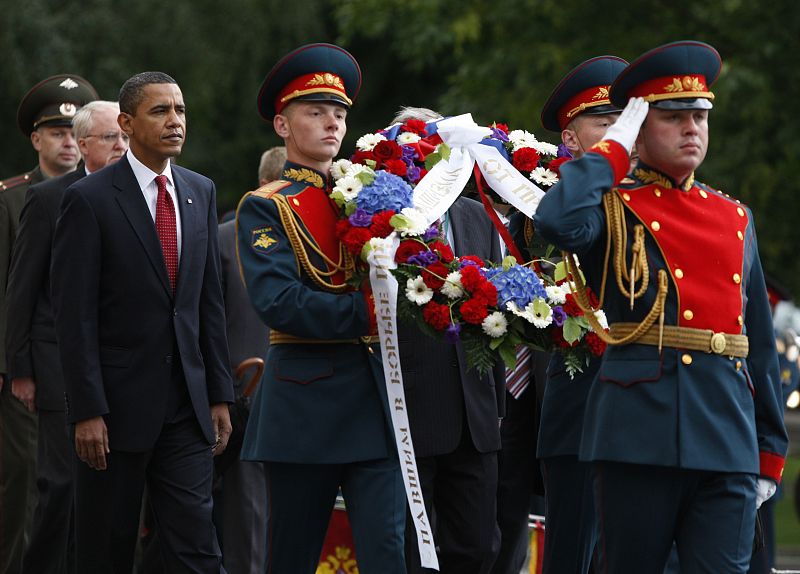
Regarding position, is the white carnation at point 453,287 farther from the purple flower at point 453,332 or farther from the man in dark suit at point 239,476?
the man in dark suit at point 239,476

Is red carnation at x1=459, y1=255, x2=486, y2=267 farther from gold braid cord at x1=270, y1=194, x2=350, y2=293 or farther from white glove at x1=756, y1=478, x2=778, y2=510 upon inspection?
white glove at x1=756, y1=478, x2=778, y2=510

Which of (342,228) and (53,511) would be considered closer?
(342,228)

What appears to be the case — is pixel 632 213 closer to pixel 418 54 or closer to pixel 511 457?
pixel 511 457

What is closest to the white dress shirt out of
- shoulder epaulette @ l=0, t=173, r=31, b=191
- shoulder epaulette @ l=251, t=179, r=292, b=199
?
shoulder epaulette @ l=251, t=179, r=292, b=199

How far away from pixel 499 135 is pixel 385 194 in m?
0.99

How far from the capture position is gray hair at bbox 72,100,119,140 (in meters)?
8.77

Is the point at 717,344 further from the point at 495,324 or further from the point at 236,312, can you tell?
the point at 236,312

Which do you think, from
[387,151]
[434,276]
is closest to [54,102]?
[387,151]

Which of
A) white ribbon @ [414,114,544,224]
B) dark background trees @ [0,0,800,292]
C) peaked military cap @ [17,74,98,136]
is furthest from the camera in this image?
dark background trees @ [0,0,800,292]

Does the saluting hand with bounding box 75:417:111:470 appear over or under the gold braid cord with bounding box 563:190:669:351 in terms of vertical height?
under

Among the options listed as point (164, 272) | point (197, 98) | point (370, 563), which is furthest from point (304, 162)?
point (197, 98)

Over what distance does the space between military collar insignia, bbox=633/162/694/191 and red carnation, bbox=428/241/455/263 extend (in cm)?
107

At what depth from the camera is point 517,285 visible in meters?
6.63

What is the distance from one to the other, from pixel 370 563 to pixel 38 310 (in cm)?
272
